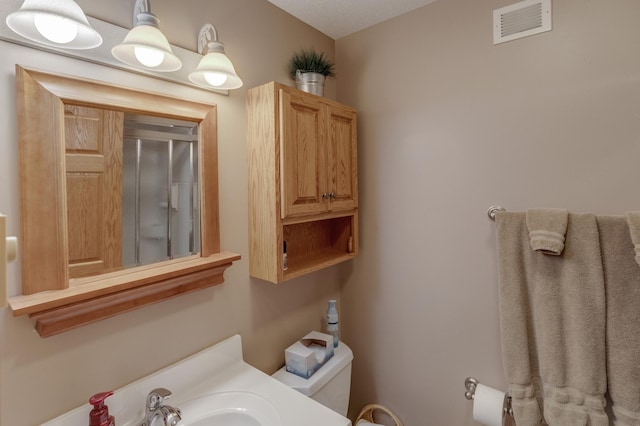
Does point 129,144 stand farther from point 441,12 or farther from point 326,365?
point 441,12

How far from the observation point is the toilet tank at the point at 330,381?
1272mm

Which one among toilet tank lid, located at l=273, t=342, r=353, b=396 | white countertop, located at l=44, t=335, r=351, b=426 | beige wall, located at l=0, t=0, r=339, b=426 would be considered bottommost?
toilet tank lid, located at l=273, t=342, r=353, b=396

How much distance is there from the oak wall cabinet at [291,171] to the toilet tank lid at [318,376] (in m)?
0.44

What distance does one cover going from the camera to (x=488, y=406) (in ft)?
4.07

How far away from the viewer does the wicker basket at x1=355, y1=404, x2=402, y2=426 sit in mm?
1605

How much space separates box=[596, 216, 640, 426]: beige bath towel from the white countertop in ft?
3.00

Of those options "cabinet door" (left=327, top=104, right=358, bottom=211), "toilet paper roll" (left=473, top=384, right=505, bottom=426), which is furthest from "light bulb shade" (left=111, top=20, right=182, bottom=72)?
"toilet paper roll" (left=473, top=384, right=505, bottom=426)

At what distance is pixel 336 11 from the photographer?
1.49 m

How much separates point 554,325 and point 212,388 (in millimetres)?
1258

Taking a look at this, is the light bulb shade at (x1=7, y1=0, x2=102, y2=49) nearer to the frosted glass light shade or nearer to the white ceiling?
the frosted glass light shade

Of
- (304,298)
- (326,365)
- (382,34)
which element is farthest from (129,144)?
(382,34)

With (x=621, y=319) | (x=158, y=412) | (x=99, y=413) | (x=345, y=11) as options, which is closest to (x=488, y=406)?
(x=621, y=319)

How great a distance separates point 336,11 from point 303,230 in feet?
3.62

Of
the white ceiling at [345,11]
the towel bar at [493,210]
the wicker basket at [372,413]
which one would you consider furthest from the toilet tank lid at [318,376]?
the white ceiling at [345,11]
